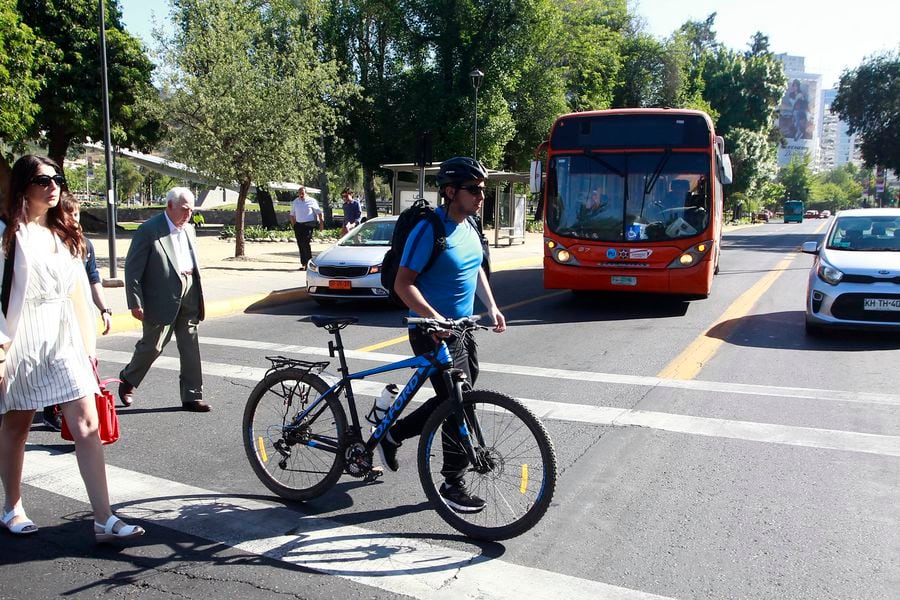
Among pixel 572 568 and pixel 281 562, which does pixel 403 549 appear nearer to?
pixel 281 562

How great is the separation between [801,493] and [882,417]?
7.11 ft

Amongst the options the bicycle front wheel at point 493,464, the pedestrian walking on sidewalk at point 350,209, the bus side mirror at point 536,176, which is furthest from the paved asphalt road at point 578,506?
the pedestrian walking on sidewalk at point 350,209

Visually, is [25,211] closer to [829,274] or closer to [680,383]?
[680,383]

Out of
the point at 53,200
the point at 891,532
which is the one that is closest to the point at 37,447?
the point at 53,200

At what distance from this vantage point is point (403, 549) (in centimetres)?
377

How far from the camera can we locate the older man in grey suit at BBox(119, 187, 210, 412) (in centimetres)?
608

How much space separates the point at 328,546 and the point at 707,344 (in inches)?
266

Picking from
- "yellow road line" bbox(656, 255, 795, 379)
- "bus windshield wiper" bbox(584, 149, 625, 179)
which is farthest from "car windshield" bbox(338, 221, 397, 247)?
"yellow road line" bbox(656, 255, 795, 379)

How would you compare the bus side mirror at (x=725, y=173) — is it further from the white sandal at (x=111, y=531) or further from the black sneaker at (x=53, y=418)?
the white sandal at (x=111, y=531)

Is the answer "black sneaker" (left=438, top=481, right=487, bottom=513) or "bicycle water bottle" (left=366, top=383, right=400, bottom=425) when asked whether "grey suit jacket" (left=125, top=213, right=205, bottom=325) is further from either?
"black sneaker" (left=438, top=481, right=487, bottom=513)

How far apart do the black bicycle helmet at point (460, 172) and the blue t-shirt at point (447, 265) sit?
171mm

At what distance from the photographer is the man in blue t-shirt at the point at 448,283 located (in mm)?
3984

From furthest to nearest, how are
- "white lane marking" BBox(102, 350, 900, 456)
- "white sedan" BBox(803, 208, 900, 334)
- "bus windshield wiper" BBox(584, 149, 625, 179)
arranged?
1. "bus windshield wiper" BBox(584, 149, 625, 179)
2. "white sedan" BBox(803, 208, 900, 334)
3. "white lane marking" BBox(102, 350, 900, 456)

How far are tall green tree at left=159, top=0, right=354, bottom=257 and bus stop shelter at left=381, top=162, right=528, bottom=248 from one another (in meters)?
2.94
